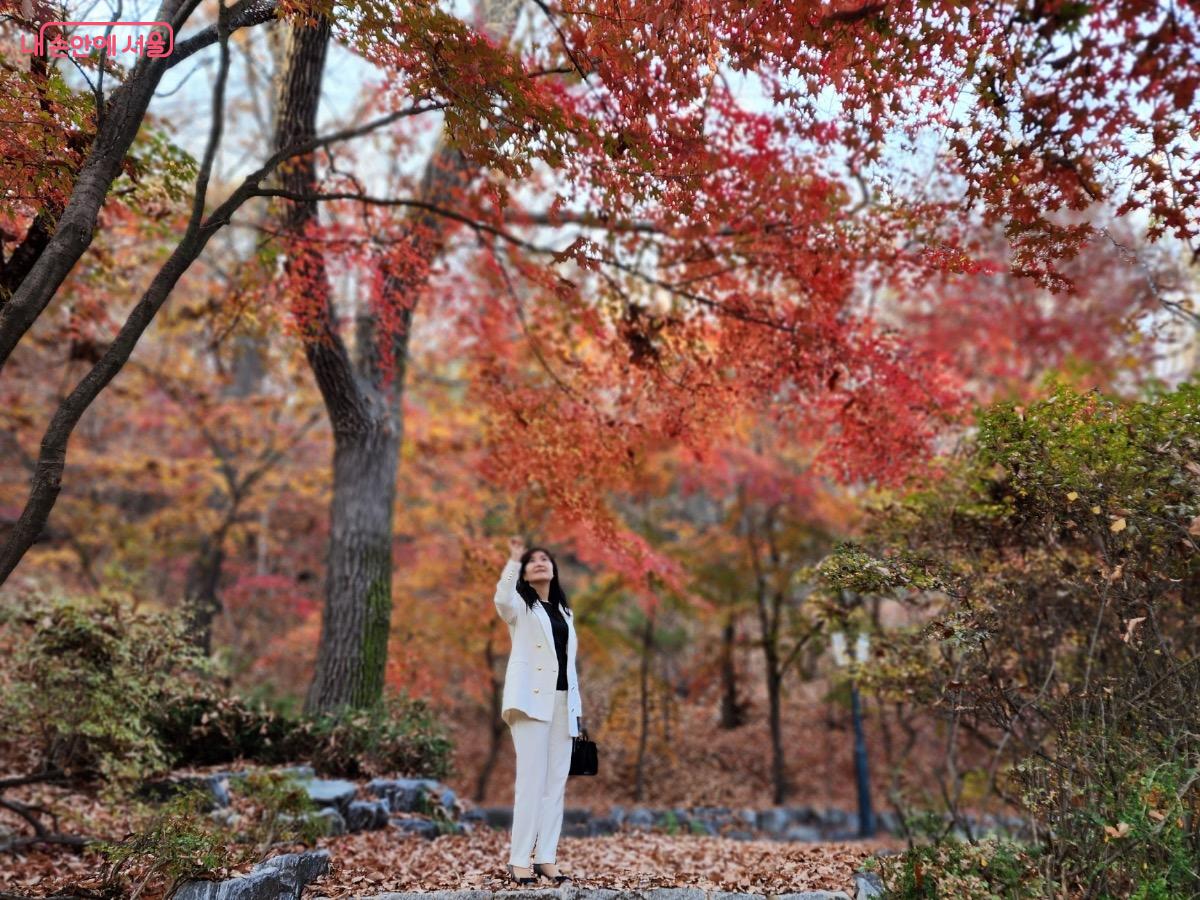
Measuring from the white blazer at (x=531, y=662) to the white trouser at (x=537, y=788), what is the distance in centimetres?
9

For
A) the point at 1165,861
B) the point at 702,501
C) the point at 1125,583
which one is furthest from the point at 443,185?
the point at 702,501

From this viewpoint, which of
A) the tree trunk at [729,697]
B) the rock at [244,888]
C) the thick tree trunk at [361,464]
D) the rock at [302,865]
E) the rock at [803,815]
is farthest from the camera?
the tree trunk at [729,697]

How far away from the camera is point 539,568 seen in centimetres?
500

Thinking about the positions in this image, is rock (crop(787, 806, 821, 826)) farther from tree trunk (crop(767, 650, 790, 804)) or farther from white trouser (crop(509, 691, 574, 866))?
white trouser (crop(509, 691, 574, 866))

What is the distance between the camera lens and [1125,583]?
415cm

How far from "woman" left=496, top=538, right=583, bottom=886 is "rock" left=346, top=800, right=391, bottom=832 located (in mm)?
2124

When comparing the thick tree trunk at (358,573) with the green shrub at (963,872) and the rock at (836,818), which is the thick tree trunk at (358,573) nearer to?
the green shrub at (963,872)

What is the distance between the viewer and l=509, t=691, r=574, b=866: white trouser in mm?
4562

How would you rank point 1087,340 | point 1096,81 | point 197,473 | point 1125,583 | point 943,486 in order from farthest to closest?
point 1087,340 < point 197,473 < point 943,486 < point 1125,583 < point 1096,81

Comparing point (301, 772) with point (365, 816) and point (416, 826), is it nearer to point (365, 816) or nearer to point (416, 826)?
point (365, 816)

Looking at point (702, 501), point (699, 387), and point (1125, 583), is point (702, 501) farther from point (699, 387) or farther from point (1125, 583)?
point (1125, 583)

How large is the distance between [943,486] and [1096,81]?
308cm

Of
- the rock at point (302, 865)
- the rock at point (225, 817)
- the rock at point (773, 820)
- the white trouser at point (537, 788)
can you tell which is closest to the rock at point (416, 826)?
the rock at point (225, 817)

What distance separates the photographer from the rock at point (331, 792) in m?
6.21
